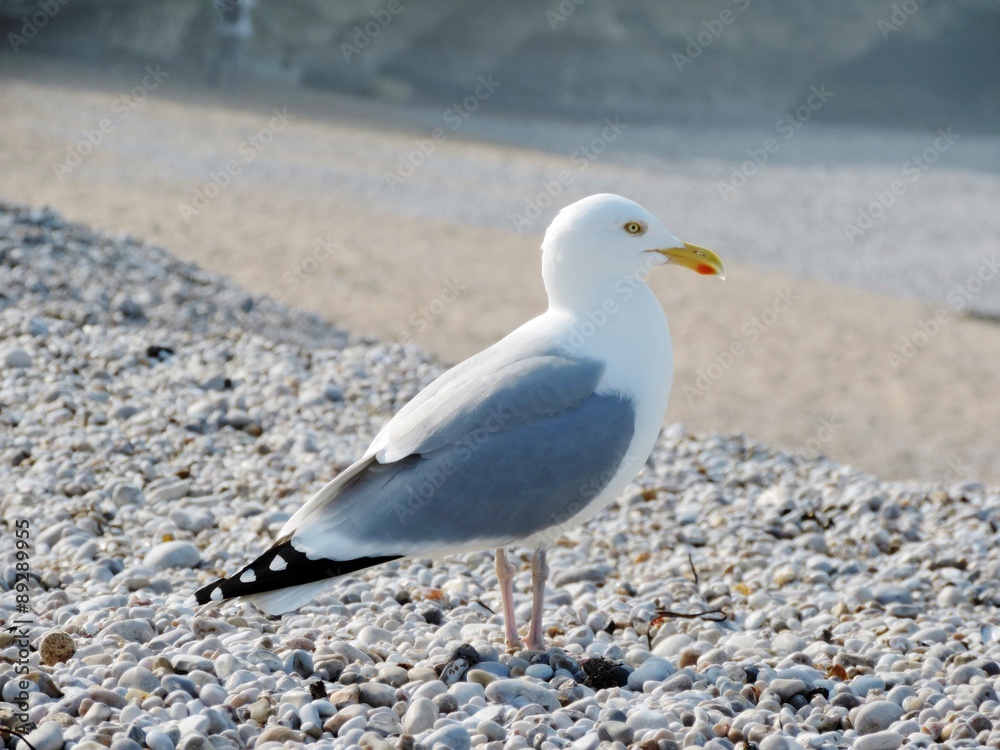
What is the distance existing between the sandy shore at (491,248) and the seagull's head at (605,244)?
14.0 feet

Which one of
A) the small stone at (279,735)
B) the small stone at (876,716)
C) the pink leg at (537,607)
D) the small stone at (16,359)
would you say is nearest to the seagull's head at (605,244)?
the pink leg at (537,607)

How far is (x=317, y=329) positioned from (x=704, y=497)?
3744 mm

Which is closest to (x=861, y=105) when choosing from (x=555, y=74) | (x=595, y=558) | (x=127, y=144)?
(x=555, y=74)

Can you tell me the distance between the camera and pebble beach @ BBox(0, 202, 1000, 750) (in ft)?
10.5

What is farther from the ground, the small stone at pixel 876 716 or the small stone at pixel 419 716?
the small stone at pixel 419 716

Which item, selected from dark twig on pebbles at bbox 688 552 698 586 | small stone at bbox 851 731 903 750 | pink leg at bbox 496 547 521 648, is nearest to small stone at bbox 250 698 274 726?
pink leg at bbox 496 547 521 648

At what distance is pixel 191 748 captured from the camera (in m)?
2.90

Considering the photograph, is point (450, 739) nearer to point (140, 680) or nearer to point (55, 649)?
point (140, 680)

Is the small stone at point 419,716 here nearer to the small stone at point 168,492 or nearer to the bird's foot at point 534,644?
the bird's foot at point 534,644

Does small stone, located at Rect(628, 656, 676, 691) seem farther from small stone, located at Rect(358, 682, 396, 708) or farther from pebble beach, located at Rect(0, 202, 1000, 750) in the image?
small stone, located at Rect(358, 682, 396, 708)

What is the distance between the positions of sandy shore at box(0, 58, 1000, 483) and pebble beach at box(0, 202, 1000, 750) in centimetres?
245

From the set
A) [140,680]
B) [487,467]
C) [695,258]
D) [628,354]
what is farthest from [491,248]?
[140,680]

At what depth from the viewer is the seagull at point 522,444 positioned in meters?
3.38

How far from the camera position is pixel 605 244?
377 cm
